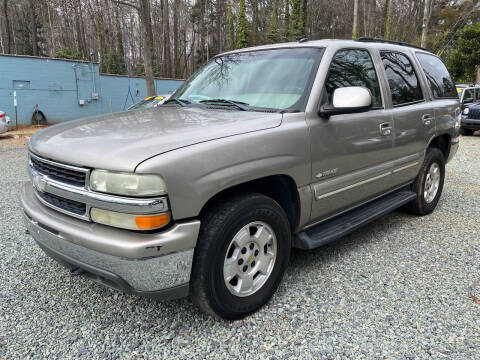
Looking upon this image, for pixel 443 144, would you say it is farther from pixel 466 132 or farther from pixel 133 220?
pixel 466 132

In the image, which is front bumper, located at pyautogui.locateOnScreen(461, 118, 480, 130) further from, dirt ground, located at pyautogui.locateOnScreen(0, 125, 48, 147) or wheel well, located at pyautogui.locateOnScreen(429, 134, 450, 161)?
dirt ground, located at pyautogui.locateOnScreen(0, 125, 48, 147)

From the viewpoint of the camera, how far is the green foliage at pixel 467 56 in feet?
76.2

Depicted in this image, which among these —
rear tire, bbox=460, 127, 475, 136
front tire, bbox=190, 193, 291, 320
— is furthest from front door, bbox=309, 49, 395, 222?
rear tire, bbox=460, 127, 475, 136

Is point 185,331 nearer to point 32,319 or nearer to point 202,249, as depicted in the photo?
point 202,249

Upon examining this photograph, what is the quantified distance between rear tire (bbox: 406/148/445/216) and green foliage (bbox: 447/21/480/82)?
23519 millimetres

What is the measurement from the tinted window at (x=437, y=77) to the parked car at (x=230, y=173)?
77 centimetres

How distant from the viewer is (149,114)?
296cm

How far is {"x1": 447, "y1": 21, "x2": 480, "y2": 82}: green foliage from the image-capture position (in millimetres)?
23234

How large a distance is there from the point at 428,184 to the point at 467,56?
24.0 m

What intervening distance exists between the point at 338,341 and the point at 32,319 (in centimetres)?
197

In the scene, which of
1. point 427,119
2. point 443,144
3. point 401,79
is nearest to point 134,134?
point 401,79

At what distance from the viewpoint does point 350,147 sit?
2951 mm

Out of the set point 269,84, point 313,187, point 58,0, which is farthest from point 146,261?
point 58,0

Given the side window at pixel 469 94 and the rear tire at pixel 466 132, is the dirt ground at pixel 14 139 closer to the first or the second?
the rear tire at pixel 466 132
